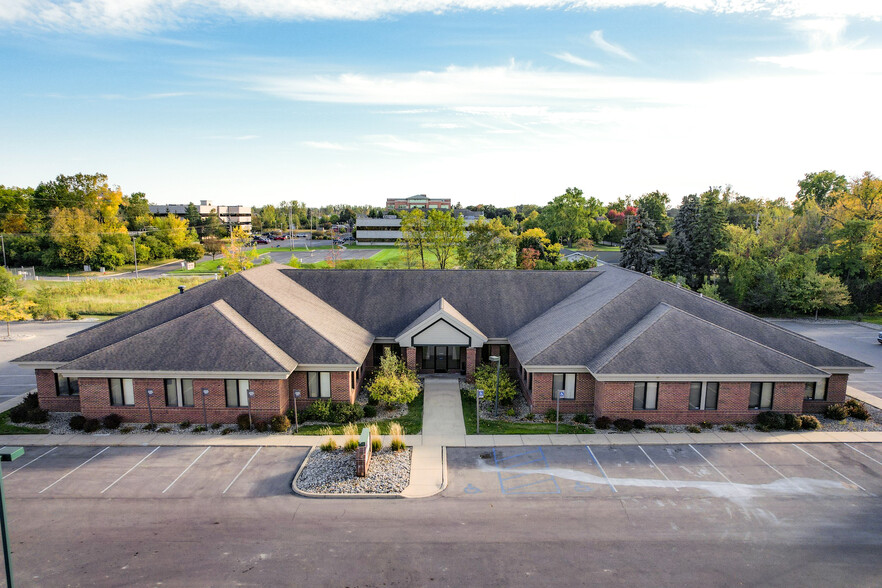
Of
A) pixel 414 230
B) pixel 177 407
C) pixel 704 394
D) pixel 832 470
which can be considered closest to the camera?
pixel 832 470

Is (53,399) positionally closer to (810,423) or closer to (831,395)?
(810,423)

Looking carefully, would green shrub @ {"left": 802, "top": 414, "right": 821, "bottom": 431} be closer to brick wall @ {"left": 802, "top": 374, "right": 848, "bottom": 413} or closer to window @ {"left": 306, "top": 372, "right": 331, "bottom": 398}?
brick wall @ {"left": 802, "top": 374, "right": 848, "bottom": 413}

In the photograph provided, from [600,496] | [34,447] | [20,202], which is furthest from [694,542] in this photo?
[20,202]

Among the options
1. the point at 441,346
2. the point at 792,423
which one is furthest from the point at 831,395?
the point at 441,346

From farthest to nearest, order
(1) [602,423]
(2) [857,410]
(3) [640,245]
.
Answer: (3) [640,245], (2) [857,410], (1) [602,423]

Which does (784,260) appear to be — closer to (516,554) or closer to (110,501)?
(516,554)

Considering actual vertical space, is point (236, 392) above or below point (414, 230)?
below

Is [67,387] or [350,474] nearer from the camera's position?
[350,474]
